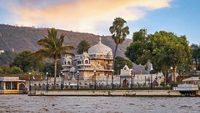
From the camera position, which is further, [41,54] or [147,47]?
[147,47]

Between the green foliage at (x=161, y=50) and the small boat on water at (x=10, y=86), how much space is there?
2952 centimetres

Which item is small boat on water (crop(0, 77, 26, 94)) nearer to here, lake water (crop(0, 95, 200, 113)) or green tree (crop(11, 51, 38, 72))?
green tree (crop(11, 51, 38, 72))

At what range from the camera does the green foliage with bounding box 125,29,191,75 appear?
323ft

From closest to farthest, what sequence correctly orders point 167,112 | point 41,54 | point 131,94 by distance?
point 167,112
point 131,94
point 41,54

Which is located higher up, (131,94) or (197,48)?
(197,48)

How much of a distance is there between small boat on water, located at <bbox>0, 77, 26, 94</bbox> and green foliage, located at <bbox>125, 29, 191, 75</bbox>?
2952 centimetres

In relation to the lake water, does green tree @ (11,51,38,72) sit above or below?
above

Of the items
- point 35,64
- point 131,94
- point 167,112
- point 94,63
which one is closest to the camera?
point 167,112

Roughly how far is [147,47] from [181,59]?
1934 cm

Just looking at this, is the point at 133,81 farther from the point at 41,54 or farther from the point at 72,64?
the point at 72,64

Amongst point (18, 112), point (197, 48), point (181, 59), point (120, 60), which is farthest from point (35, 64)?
point (18, 112)

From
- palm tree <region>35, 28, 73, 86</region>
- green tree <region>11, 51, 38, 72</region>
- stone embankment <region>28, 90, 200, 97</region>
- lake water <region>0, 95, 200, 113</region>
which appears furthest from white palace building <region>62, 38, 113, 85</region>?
lake water <region>0, 95, 200, 113</region>

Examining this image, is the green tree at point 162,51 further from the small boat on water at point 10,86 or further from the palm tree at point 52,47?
the small boat on water at point 10,86

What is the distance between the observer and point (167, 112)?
37469mm
